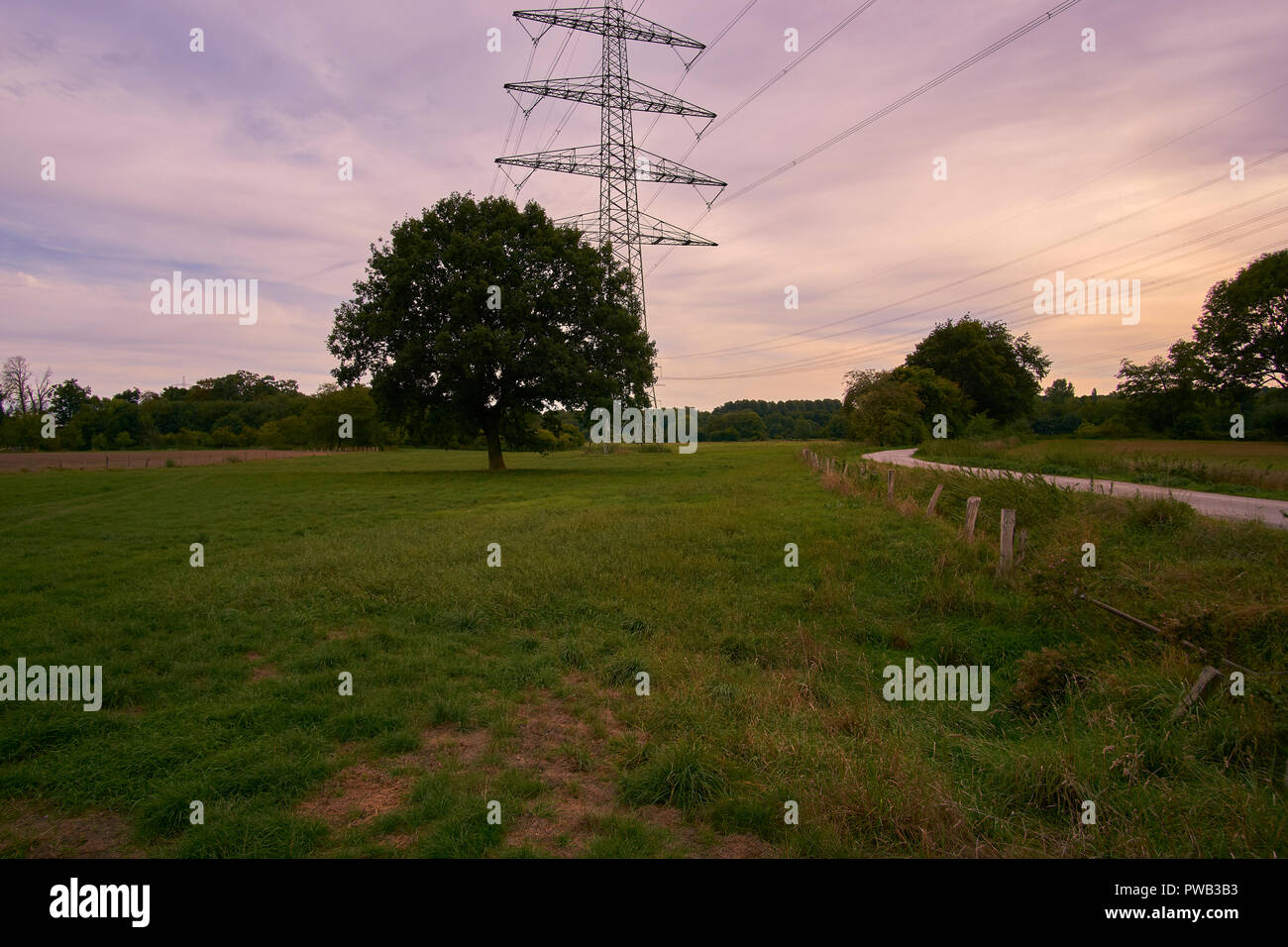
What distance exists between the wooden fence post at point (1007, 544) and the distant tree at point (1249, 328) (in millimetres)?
60638

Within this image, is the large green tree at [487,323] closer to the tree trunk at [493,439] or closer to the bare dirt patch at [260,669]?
the tree trunk at [493,439]

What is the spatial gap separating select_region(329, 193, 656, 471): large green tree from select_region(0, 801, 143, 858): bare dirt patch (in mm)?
30164

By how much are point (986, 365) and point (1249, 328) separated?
28.0 metres

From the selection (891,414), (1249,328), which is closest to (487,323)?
(891,414)

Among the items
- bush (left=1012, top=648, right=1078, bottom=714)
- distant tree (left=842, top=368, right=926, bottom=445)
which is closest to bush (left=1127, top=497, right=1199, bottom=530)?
bush (left=1012, top=648, right=1078, bottom=714)

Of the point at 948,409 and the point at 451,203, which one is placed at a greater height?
the point at 451,203

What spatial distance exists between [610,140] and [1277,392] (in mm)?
53449

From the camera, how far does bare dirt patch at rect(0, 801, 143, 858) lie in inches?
151

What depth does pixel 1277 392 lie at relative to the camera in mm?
48094

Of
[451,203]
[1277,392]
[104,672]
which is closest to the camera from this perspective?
[104,672]

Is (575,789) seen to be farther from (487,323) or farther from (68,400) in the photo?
(68,400)

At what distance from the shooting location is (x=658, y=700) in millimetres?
6148

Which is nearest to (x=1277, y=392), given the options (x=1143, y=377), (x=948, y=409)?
(x=1143, y=377)
